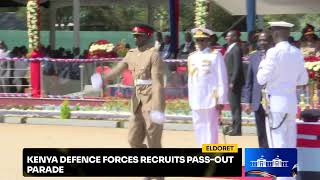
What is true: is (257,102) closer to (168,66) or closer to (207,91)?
(207,91)

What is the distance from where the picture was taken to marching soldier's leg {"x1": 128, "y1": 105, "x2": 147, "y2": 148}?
26.1 ft

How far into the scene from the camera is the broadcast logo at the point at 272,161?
7.11 meters

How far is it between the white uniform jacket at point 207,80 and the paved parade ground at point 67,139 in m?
2.73

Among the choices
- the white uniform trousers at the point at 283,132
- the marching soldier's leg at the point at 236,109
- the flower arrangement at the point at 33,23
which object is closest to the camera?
the white uniform trousers at the point at 283,132

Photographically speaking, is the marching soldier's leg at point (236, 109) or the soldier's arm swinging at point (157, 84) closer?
the soldier's arm swinging at point (157, 84)

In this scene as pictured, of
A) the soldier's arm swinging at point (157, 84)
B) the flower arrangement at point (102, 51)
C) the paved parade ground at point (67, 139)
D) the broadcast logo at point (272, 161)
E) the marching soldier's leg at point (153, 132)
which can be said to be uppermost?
the flower arrangement at point (102, 51)

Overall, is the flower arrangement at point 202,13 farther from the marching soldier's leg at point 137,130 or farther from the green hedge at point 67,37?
the green hedge at point 67,37

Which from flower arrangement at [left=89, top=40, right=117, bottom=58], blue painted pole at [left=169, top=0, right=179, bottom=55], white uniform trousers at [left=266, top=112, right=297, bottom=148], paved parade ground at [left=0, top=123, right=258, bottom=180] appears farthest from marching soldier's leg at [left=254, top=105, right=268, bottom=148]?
blue painted pole at [left=169, top=0, right=179, bottom=55]

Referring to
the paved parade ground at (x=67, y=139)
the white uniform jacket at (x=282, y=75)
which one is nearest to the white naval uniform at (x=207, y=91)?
the white uniform jacket at (x=282, y=75)

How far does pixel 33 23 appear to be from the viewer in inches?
647

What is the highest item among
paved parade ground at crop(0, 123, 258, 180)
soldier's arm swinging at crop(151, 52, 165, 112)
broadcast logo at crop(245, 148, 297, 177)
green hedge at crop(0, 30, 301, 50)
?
green hedge at crop(0, 30, 301, 50)

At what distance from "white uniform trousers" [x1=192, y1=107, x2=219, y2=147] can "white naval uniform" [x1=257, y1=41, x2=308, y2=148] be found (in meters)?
0.90

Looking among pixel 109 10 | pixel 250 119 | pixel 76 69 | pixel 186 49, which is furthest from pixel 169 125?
pixel 109 10

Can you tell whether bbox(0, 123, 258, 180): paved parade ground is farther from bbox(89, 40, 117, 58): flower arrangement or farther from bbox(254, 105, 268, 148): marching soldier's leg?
bbox(89, 40, 117, 58): flower arrangement
